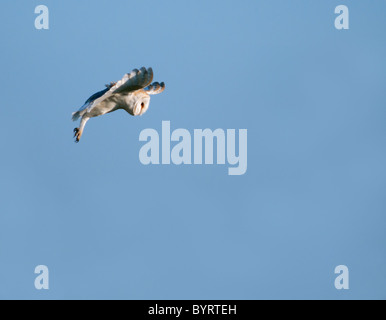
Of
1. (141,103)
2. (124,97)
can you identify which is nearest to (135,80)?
(124,97)

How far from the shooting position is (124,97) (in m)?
27.7

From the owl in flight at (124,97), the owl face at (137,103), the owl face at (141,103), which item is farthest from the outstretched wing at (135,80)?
the owl face at (141,103)

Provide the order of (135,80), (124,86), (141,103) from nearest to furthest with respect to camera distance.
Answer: (135,80) → (124,86) → (141,103)

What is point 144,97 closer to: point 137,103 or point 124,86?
point 137,103

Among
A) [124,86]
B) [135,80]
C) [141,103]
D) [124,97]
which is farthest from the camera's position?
[141,103]

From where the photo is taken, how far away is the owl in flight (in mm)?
26281

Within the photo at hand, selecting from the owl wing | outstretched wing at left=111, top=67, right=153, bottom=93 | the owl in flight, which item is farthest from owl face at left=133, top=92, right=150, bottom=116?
outstretched wing at left=111, top=67, right=153, bottom=93

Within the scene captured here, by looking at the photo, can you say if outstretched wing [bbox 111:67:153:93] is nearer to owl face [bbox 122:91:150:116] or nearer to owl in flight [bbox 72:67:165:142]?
owl in flight [bbox 72:67:165:142]

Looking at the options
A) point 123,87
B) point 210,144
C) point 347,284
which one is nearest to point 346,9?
point 210,144

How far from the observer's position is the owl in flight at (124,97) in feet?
86.2

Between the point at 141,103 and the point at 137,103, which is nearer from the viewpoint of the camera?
the point at 137,103

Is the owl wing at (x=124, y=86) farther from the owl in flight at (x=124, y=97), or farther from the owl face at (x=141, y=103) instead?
the owl face at (x=141, y=103)
